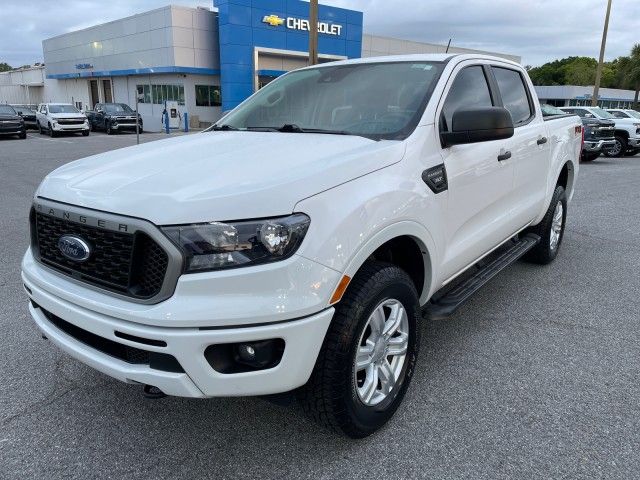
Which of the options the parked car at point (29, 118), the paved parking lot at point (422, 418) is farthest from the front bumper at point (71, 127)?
the paved parking lot at point (422, 418)

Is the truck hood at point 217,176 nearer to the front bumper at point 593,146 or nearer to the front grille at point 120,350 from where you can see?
the front grille at point 120,350

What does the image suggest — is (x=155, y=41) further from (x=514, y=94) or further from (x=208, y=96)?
(x=514, y=94)

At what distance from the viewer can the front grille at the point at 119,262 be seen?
2.08 meters

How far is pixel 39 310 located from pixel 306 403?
1475 millimetres

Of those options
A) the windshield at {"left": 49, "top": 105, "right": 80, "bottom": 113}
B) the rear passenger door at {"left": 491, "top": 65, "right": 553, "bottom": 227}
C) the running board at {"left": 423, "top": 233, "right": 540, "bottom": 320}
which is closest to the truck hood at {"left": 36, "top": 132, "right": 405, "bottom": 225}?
the running board at {"left": 423, "top": 233, "right": 540, "bottom": 320}

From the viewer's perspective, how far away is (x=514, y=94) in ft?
14.5

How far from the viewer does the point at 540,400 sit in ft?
9.56

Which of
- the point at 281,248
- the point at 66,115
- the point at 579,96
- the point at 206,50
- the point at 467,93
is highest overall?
the point at 206,50

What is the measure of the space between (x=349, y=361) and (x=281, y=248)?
0.62 metres

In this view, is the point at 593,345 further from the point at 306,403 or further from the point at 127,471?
the point at 127,471

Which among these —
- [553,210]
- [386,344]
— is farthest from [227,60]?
[386,344]

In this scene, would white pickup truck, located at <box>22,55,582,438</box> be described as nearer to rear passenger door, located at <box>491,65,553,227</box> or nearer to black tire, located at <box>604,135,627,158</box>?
rear passenger door, located at <box>491,65,553,227</box>

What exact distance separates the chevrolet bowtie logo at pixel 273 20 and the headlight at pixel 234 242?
3490cm

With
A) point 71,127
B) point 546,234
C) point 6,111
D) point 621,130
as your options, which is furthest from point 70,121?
point 546,234
